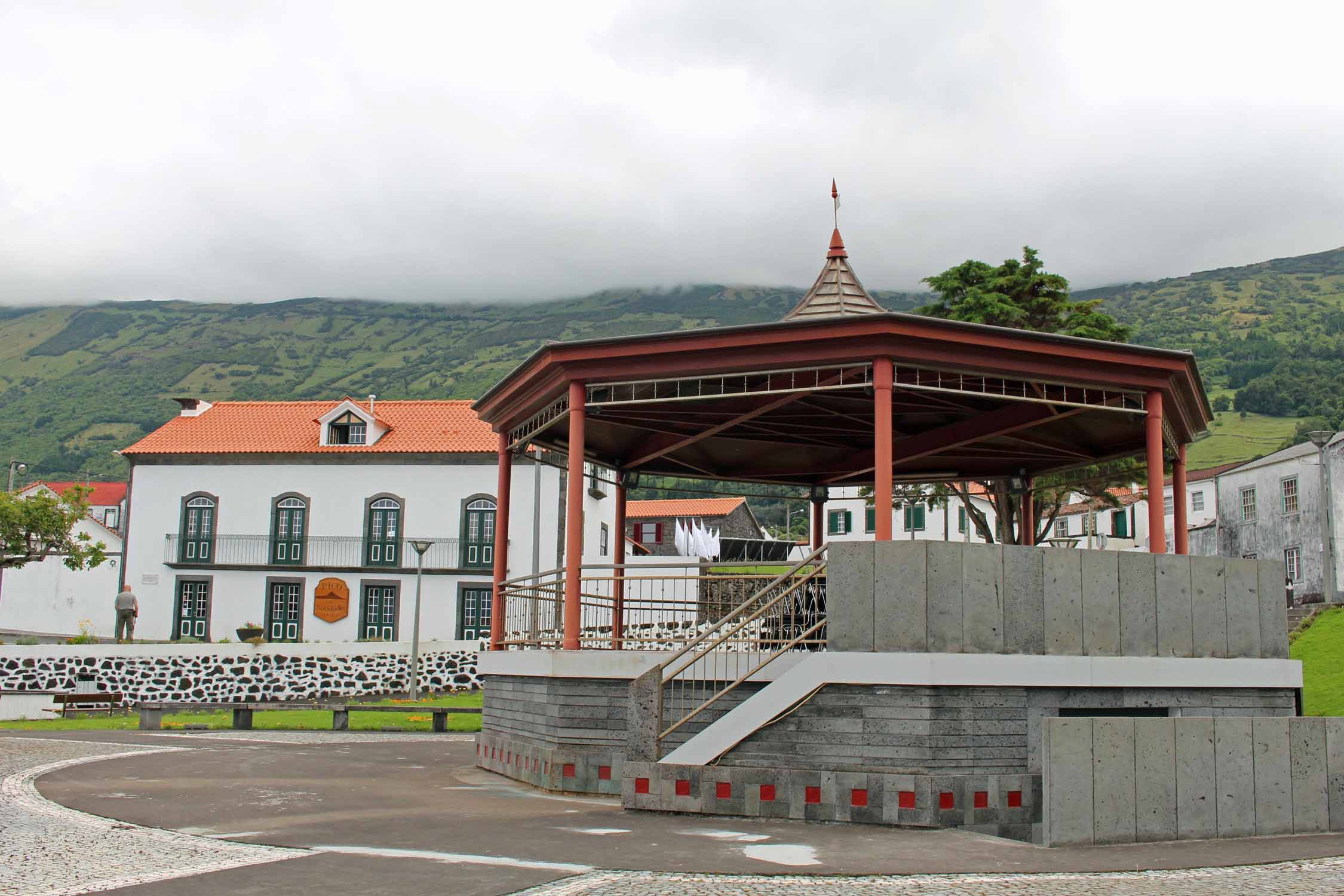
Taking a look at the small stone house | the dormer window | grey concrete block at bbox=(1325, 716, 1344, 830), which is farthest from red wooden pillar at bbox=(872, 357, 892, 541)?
the small stone house

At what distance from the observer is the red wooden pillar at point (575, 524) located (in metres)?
13.7

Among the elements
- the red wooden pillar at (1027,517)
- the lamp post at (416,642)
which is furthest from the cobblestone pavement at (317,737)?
the red wooden pillar at (1027,517)

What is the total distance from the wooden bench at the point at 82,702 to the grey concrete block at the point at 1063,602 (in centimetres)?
2859

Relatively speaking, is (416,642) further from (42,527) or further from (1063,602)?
(1063,602)

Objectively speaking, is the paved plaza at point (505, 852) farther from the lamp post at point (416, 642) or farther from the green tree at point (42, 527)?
the green tree at point (42, 527)

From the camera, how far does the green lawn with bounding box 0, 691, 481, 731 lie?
2695cm

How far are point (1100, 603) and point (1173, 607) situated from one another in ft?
3.13

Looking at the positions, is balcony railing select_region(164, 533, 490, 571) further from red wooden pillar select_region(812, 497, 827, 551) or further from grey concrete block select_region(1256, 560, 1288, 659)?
grey concrete block select_region(1256, 560, 1288, 659)

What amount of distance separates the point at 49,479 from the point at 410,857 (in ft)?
456

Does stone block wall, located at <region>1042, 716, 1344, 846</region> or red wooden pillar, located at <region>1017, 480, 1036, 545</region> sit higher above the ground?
red wooden pillar, located at <region>1017, 480, 1036, 545</region>

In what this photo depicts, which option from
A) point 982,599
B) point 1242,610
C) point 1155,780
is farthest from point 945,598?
point 1242,610

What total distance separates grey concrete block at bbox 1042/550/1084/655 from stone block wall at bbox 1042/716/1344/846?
4.31 ft

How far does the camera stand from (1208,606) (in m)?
12.7

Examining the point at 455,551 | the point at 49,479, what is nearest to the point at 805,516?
the point at 455,551
